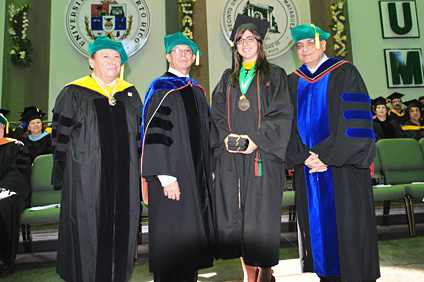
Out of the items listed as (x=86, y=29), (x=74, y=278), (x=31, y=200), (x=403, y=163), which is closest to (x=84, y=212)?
(x=74, y=278)

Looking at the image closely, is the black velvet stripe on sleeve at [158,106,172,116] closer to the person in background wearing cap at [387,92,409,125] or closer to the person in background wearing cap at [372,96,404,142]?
the person in background wearing cap at [372,96,404,142]

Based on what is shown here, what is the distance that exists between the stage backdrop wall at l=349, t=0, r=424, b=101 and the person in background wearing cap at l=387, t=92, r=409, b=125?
45 cm

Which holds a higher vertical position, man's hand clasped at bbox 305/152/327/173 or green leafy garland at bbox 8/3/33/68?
green leafy garland at bbox 8/3/33/68

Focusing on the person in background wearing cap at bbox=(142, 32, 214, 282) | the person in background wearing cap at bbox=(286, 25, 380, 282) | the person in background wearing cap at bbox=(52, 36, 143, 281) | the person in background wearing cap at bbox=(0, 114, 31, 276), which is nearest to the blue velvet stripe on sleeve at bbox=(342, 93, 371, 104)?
the person in background wearing cap at bbox=(286, 25, 380, 282)

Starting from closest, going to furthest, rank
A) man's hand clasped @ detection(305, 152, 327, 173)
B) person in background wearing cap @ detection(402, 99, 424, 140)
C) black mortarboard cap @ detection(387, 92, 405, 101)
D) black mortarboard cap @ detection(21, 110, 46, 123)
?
man's hand clasped @ detection(305, 152, 327, 173) → black mortarboard cap @ detection(21, 110, 46, 123) → person in background wearing cap @ detection(402, 99, 424, 140) → black mortarboard cap @ detection(387, 92, 405, 101)

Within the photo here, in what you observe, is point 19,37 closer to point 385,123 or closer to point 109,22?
point 109,22

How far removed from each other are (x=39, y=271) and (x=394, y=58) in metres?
8.27

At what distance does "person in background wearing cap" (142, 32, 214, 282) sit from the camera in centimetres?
215

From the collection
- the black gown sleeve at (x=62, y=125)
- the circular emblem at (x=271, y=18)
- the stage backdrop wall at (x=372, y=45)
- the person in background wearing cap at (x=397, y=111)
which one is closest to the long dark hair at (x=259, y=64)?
the black gown sleeve at (x=62, y=125)

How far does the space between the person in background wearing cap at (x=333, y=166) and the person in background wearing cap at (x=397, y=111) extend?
570cm

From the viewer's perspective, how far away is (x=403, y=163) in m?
4.77

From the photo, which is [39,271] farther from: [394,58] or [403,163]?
[394,58]

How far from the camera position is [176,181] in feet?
7.25

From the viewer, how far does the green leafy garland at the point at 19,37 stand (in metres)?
6.83
